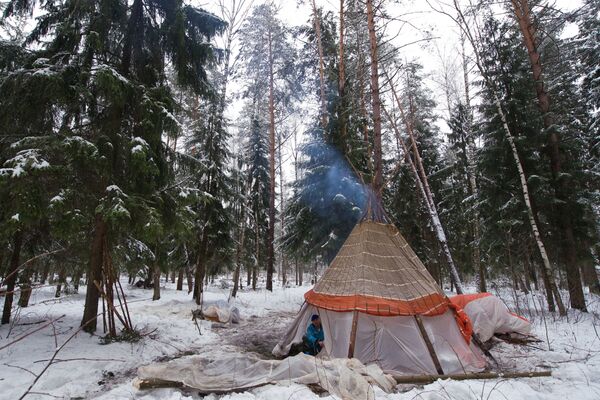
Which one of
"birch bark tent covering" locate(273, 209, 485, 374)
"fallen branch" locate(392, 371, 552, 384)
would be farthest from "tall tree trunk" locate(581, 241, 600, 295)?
"fallen branch" locate(392, 371, 552, 384)

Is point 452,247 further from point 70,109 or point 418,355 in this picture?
point 70,109

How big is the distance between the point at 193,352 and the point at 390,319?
400cm

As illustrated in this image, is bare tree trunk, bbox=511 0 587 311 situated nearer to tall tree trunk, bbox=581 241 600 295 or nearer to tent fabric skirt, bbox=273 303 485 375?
tall tree trunk, bbox=581 241 600 295

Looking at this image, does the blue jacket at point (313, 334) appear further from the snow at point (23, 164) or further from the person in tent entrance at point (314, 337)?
the snow at point (23, 164)

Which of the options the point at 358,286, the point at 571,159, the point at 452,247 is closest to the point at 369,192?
the point at 358,286

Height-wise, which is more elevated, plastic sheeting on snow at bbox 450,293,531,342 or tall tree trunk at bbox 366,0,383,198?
tall tree trunk at bbox 366,0,383,198

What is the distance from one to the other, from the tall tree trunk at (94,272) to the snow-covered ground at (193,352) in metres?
0.38

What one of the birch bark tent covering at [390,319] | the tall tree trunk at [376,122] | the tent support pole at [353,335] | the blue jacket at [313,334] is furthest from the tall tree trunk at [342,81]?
the tent support pole at [353,335]

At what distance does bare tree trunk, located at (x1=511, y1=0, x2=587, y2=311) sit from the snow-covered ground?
3.15 ft

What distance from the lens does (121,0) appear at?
22.5 feet

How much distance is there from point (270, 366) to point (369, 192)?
4768 mm

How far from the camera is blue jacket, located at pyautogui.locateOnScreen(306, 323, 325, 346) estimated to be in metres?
6.48

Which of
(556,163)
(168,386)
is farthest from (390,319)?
(556,163)

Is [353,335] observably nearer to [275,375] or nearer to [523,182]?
[275,375]
